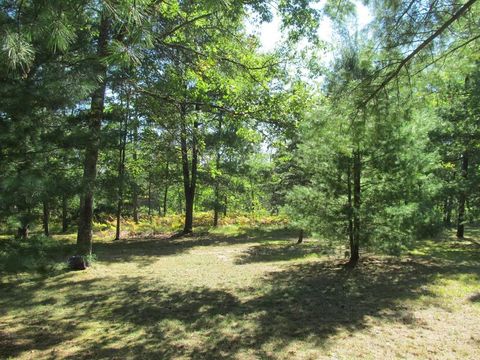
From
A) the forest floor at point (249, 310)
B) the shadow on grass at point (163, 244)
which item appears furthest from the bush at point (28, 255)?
Answer: the shadow on grass at point (163, 244)

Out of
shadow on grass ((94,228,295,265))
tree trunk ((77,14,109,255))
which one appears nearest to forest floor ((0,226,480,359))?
tree trunk ((77,14,109,255))

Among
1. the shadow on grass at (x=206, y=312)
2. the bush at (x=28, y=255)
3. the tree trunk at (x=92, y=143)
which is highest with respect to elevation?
the tree trunk at (x=92, y=143)

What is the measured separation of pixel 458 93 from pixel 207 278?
11.2 meters

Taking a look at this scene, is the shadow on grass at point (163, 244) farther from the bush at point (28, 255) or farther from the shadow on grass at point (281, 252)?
the bush at point (28, 255)

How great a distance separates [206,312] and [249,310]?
2.25 ft

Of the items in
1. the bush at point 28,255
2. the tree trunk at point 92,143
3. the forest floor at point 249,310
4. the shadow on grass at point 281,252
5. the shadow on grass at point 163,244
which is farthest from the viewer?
the shadow on grass at point 163,244

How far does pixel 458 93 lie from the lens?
43.7ft

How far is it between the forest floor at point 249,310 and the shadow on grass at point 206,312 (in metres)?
0.02

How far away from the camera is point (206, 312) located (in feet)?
19.2

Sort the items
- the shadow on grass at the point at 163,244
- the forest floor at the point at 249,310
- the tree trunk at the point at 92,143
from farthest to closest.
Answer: the shadow on grass at the point at 163,244 < the tree trunk at the point at 92,143 < the forest floor at the point at 249,310

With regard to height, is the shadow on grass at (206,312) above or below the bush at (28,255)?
below

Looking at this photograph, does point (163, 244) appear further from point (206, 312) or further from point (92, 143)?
point (92, 143)

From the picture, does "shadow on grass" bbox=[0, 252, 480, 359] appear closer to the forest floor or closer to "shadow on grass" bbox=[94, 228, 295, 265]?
the forest floor

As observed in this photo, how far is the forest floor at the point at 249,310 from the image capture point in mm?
4363
